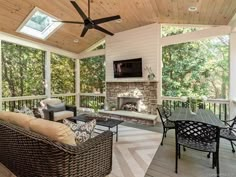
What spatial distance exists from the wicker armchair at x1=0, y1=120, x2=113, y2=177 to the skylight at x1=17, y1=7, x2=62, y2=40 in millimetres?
4032

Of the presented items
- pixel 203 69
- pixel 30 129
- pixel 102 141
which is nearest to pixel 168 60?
pixel 203 69

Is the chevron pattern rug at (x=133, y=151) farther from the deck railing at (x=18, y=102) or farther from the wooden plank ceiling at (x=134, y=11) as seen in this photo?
the deck railing at (x=18, y=102)

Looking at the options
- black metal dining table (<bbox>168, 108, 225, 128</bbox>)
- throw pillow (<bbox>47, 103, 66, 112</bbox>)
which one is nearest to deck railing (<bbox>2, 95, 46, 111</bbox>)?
throw pillow (<bbox>47, 103, 66, 112</bbox>)

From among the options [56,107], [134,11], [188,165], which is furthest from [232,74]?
[56,107]

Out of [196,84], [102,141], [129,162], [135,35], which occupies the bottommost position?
[129,162]

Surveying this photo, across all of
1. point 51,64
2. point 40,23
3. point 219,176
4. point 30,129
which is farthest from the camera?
point 51,64

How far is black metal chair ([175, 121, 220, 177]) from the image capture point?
92.0 inches

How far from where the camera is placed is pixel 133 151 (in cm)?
337

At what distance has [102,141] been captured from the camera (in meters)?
2.21

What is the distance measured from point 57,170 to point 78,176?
10.5 inches

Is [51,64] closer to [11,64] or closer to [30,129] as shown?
[11,64]

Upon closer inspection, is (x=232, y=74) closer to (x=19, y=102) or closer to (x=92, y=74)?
(x=92, y=74)

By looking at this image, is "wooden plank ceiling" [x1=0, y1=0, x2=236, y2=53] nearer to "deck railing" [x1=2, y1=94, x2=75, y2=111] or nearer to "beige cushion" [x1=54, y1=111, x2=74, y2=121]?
"deck railing" [x1=2, y1=94, x2=75, y2=111]

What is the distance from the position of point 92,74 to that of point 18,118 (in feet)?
18.8
